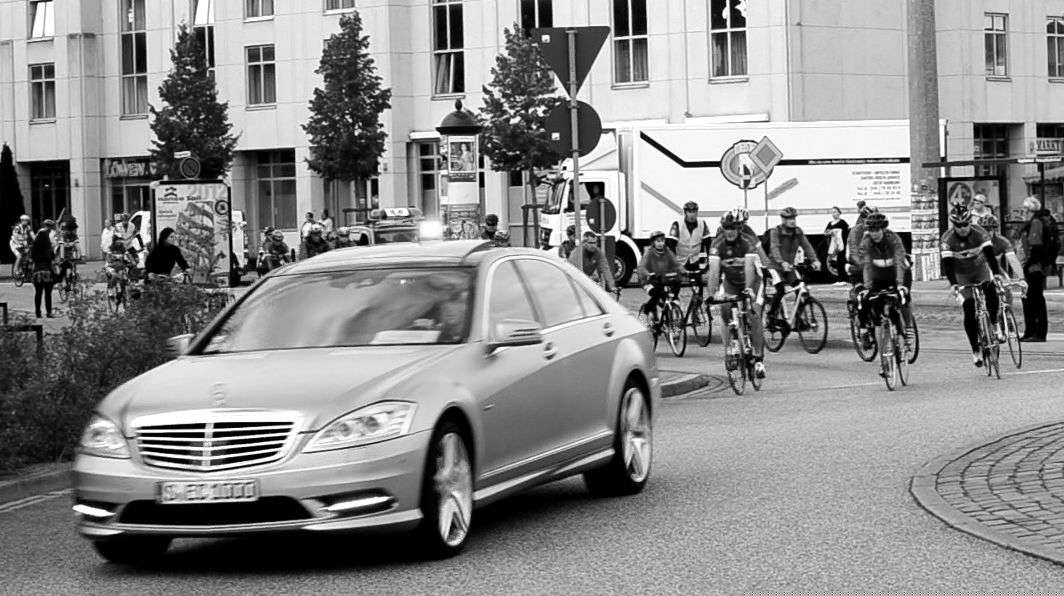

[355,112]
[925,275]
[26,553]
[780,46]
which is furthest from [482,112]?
[26,553]

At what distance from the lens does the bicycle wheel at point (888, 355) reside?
18.8 m

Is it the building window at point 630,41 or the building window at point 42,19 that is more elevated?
the building window at point 42,19

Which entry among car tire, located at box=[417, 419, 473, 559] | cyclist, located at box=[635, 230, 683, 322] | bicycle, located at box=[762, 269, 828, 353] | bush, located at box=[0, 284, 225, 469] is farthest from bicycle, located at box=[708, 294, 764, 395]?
car tire, located at box=[417, 419, 473, 559]

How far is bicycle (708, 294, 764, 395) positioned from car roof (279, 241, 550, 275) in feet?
28.5

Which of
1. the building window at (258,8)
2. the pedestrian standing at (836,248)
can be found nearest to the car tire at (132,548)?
the pedestrian standing at (836,248)

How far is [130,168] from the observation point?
73438 mm

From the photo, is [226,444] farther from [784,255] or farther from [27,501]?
[784,255]

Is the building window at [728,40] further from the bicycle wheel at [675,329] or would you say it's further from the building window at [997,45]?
the bicycle wheel at [675,329]

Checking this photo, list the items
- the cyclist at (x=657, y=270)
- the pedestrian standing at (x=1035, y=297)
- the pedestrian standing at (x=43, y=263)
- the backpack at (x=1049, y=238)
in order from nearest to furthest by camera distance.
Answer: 1. the pedestrian standing at (x=1035, y=297)
2. the cyclist at (x=657, y=270)
3. the backpack at (x=1049, y=238)
4. the pedestrian standing at (x=43, y=263)

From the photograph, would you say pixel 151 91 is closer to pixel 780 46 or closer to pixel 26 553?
pixel 780 46

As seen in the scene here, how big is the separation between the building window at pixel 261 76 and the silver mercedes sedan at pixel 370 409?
58.4m

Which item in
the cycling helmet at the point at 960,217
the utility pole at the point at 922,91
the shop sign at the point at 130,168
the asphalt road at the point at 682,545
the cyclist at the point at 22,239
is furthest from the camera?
the shop sign at the point at 130,168

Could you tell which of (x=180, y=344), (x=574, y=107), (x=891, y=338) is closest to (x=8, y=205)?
(x=574, y=107)

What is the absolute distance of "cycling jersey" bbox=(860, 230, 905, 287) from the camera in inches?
764
